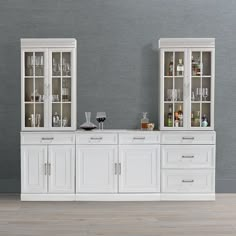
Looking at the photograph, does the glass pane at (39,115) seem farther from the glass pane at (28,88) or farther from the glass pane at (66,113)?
the glass pane at (66,113)

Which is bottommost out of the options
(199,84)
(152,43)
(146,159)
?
(146,159)

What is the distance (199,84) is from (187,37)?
77 cm

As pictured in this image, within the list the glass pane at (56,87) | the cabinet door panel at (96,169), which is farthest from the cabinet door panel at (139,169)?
the glass pane at (56,87)

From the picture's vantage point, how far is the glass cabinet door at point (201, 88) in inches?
260

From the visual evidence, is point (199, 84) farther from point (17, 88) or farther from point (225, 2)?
point (17, 88)

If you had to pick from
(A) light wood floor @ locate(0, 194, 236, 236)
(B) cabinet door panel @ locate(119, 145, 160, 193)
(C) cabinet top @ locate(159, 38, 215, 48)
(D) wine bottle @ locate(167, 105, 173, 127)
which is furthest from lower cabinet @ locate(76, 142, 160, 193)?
(C) cabinet top @ locate(159, 38, 215, 48)

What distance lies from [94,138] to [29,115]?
0.91 meters

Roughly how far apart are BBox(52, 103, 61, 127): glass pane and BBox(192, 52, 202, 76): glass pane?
183cm

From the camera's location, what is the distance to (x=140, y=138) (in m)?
6.49

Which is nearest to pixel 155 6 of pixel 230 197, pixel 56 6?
pixel 56 6

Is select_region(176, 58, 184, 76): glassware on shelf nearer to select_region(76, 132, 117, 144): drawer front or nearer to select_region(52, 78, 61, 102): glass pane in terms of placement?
select_region(76, 132, 117, 144): drawer front

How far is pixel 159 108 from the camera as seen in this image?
22.4ft

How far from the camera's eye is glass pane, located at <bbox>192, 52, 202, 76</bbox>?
6.60m

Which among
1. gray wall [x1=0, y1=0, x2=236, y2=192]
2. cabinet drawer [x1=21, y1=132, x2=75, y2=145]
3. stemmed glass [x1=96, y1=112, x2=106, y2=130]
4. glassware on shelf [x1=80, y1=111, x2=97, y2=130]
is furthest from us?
gray wall [x1=0, y1=0, x2=236, y2=192]
